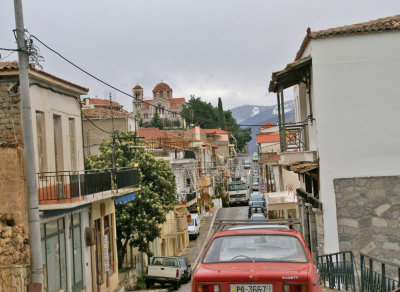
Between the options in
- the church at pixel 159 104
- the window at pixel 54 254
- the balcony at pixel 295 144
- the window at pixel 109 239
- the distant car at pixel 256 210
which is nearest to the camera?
the window at pixel 54 254

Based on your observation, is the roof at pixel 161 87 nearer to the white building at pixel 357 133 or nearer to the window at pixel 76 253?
the window at pixel 76 253

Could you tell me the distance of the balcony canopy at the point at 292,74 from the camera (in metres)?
16.5

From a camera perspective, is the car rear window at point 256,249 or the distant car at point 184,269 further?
the distant car at point 184,269

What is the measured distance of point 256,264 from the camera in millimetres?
7559

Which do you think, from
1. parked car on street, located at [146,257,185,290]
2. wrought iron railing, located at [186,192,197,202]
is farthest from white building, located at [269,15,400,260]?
wrought iron railing, located at [186,192,197,202]

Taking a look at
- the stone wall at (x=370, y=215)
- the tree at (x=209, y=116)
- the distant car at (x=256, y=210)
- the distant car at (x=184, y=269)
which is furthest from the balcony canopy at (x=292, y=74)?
the tree at (x=209, y=116)

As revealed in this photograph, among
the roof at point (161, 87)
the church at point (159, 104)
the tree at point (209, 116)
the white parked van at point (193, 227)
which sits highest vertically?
the roof at point (161, 87)

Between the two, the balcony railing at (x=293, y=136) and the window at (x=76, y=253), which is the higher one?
the balcony railing at (x=293, y=136)

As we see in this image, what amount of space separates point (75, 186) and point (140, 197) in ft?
39.8

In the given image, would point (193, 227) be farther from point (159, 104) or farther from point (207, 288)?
point (159, 104)

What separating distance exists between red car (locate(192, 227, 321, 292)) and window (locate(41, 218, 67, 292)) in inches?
303

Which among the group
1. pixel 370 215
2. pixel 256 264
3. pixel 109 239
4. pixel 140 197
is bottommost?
pixel 109 239

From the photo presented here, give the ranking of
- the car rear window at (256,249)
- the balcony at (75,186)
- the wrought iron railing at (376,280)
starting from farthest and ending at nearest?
1. the balcony at (75,186)
2. the wrought iron railing at (376,280)
3. the car rear window at (256,249)

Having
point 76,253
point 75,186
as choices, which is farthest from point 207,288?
point 76,253
